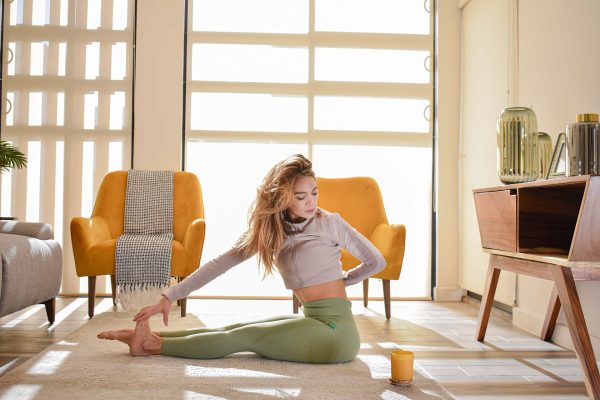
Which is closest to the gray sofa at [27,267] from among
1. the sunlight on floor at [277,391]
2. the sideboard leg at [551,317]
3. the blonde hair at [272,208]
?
the blonde hair at [272,208]

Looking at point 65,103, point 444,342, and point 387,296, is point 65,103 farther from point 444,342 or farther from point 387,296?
point 444,342

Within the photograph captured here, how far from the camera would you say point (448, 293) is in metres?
4.49

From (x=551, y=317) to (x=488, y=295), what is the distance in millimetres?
313

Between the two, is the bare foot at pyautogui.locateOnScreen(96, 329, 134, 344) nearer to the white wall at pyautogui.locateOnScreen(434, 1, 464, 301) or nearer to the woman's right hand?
the woman's right hand

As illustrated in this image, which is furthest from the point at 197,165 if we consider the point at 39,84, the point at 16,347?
the point at 16,347

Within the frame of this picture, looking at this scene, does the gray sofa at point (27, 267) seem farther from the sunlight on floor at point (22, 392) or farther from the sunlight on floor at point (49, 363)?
the sunlight on floor at point (22, 392)

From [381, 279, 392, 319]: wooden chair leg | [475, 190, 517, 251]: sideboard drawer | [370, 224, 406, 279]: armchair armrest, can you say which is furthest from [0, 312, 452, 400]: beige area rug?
[381, 279, 392, 319]: wooden chair leg

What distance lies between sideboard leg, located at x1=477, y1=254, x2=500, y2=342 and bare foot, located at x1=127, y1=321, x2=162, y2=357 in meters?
1.56

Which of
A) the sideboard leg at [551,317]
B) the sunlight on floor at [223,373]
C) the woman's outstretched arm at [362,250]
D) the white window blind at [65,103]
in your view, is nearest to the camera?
the sunlight on floor at [223,373]

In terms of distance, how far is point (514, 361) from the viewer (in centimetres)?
251

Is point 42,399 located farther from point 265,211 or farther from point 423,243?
point 423,243

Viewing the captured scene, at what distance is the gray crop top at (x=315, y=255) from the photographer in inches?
88.3

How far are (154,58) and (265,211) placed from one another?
2710 mm

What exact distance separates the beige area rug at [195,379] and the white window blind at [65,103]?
2316 mm
